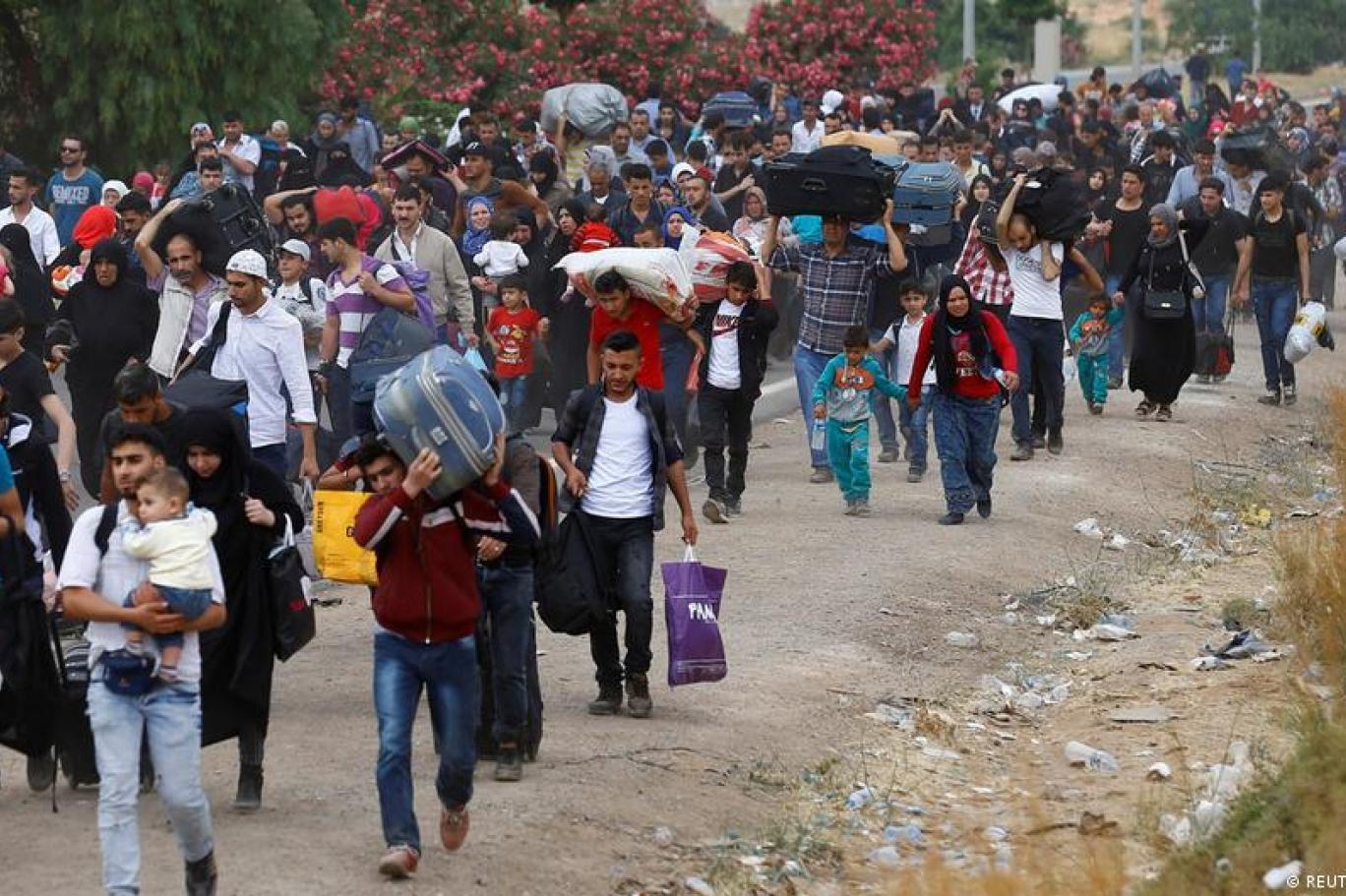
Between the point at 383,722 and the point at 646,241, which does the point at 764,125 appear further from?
the point at 383,722

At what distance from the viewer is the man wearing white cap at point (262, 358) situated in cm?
1114

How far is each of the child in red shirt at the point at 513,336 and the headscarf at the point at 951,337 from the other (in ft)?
10.3

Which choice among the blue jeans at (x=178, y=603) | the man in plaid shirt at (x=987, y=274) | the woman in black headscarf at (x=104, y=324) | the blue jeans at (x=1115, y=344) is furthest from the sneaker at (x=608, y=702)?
the blue jeans at (x=1115, y=344)

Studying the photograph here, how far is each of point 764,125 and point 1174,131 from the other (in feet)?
14.6

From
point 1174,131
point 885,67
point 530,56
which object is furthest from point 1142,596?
point 885,67

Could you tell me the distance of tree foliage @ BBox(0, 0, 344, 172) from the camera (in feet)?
90.0

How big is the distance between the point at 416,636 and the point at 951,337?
693cm

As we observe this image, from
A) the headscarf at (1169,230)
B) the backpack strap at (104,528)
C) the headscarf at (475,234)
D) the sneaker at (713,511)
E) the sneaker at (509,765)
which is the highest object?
the backpack strap at (104,528)

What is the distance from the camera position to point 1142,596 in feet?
45.6

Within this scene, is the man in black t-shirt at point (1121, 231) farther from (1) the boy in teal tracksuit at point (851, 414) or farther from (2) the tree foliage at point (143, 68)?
(2) the tree foliage at point (143, 68)

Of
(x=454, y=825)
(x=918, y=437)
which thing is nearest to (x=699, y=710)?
(x=454, y=825)

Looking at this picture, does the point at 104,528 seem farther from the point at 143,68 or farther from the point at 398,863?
the point at 143,68

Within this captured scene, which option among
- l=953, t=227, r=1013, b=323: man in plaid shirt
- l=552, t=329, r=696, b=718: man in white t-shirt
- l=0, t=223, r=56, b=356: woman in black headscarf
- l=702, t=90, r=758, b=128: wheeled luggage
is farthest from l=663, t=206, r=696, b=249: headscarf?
l=702, t=90, r=758, b=128: wheeled luggage

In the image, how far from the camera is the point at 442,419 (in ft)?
25.6
